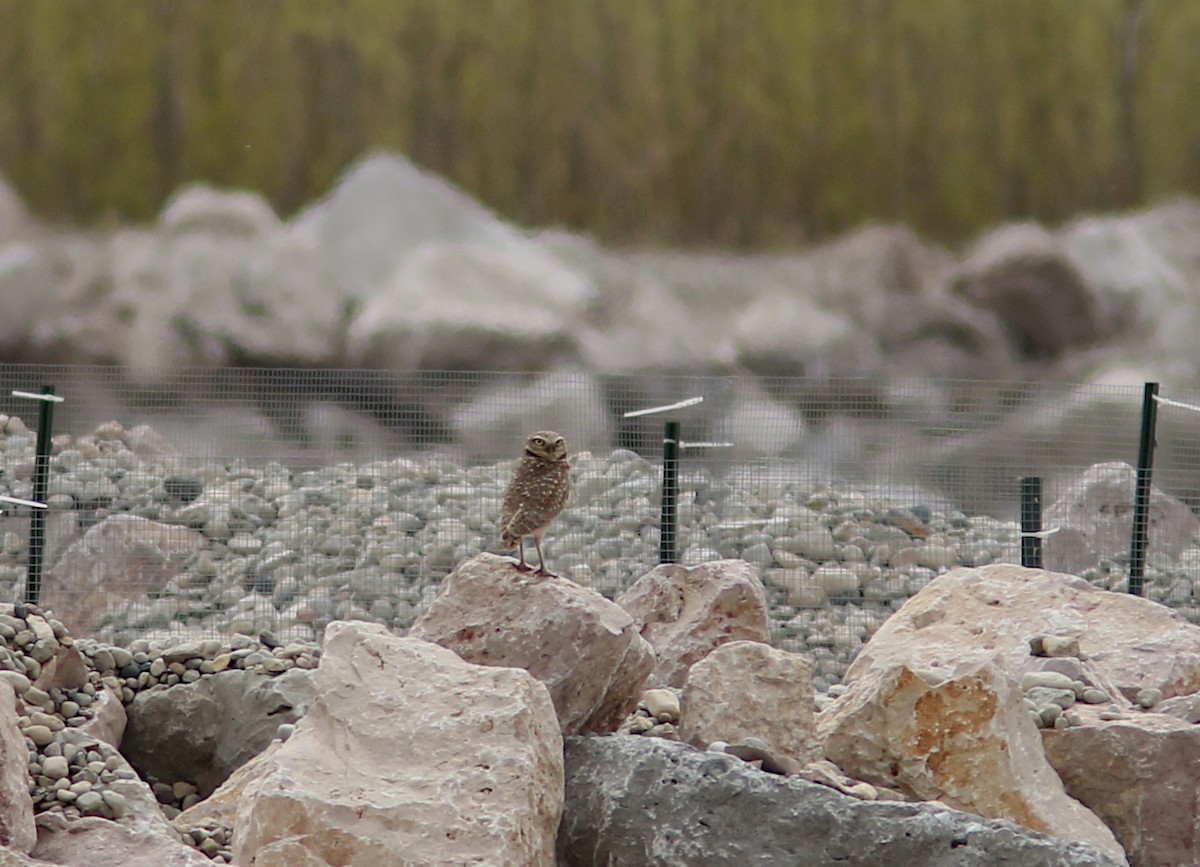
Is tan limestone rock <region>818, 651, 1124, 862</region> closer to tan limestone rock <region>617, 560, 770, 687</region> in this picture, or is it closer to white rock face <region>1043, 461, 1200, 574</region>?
tan limestone rock <region>617, 560, 770, 687</region>

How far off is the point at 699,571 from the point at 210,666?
182 centimetres

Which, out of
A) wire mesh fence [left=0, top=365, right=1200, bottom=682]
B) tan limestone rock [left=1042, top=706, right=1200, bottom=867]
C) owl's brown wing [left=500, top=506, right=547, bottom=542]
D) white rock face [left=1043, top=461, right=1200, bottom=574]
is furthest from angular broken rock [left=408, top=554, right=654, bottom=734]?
white rock face [left=1043, top=461, right=1200, bottom=574]

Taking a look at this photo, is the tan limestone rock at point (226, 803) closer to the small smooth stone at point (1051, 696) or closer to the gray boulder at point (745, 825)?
the gray boulder at point (745, 825)

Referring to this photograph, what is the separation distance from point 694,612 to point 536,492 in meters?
1.00

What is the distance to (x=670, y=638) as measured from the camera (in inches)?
181

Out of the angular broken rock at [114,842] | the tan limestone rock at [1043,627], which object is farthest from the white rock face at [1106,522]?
the angular broken rock at [114,842]

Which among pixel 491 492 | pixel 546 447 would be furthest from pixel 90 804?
pixel 491 492

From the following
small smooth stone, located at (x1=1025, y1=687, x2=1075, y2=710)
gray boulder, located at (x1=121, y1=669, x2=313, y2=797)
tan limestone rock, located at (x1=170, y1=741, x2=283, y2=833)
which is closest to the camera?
tan limestone rock, located at (x1=170, y1=741, x2=283, y2=833)

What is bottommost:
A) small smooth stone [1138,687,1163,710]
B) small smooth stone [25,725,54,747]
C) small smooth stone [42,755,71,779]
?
small smooth stone [42,755,71,779]

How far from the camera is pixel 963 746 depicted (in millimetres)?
3521

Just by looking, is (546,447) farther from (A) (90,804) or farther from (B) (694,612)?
(A) (90,804)

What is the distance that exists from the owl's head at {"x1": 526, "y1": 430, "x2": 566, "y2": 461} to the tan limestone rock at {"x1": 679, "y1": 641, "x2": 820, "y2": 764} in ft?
2.43

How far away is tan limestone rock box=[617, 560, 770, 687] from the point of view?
14.9 ft

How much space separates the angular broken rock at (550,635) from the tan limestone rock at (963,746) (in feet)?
2.11
